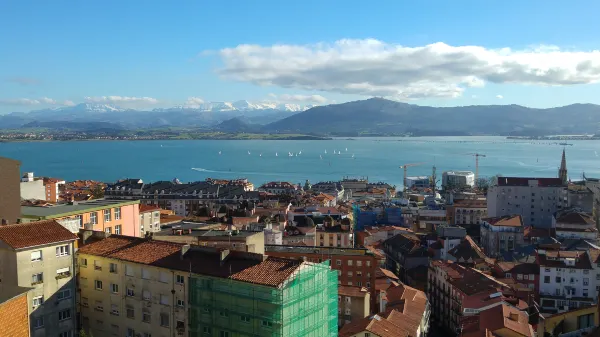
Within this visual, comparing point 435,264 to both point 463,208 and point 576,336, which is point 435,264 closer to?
point 576,336

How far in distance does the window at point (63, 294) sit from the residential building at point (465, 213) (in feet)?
147

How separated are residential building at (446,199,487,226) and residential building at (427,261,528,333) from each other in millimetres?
24311

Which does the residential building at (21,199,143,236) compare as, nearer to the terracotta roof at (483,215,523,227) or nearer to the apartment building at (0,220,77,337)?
the apartment building at (0,220,77,337)

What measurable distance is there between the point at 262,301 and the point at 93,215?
864cm

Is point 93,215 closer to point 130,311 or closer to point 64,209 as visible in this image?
point 64,209

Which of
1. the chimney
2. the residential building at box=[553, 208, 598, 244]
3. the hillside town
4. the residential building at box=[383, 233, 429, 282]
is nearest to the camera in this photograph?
the hillside town

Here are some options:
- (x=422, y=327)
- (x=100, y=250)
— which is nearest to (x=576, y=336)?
(x=422, y=327)

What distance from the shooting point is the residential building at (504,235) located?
136ft

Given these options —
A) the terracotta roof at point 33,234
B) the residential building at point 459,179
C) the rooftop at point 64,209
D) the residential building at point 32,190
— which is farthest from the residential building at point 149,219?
the residential building at point 459,179

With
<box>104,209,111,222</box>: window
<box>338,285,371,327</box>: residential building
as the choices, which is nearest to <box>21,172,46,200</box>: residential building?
<box>104,209,111,222</box>: window

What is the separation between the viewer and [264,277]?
1256 centimetres

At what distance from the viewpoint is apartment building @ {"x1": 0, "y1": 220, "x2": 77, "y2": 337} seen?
1259 centimetres

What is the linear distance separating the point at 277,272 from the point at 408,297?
13.8 m

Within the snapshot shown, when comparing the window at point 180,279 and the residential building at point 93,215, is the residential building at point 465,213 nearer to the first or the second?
the residential building at point 93,215
